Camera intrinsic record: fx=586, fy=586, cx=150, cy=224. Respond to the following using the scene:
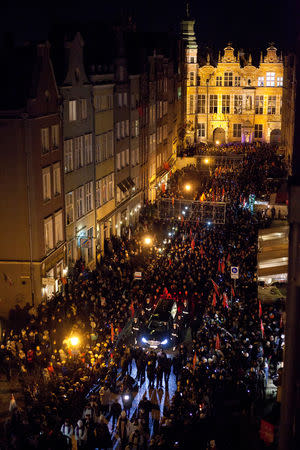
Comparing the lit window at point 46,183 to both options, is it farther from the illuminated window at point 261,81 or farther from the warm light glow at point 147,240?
the illuminated window at point 261,81

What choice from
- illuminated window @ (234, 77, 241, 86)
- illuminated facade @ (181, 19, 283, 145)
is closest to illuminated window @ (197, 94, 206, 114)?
illuminated facade @ (181, 19, 283, 145)

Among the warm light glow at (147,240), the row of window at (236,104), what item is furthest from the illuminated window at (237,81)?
the warm light glow at (147,240)

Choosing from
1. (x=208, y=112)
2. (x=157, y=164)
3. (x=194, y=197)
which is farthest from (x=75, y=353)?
(x=208, y=112)

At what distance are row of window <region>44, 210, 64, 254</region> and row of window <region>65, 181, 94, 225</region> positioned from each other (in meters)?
1.31

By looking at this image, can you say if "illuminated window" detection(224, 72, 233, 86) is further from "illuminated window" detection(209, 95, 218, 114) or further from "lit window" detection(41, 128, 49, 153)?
"lit window" detection(41, 128, 49, 153)

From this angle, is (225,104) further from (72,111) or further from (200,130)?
(72,111)

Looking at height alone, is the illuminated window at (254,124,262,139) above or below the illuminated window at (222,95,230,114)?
below

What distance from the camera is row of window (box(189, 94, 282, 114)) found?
8069 centimetres

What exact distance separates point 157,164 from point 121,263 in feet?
80.6

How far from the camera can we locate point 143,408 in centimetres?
1752

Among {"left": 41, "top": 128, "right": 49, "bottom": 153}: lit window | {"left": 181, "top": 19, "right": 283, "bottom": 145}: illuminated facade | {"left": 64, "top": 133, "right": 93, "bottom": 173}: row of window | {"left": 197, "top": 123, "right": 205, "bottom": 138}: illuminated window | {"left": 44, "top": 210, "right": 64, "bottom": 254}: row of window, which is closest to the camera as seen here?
{"left": 41, "top": 128, "right": 49, "bottom": 153}: lit window

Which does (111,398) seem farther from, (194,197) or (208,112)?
(208,112)

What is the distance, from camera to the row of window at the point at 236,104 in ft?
265

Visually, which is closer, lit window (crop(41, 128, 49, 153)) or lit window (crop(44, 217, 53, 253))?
lit window (crop(41, 128, 49, 153))
